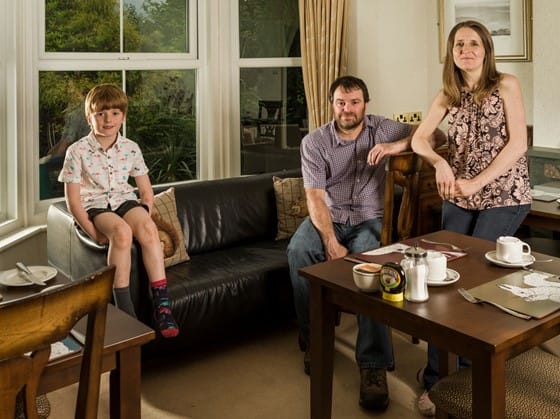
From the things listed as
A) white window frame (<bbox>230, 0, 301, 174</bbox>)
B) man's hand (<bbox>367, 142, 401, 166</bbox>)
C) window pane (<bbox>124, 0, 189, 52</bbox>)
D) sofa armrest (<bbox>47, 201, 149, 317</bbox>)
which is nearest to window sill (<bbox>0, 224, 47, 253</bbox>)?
sofa armrest (<bbox>47, 201, 149, 317</bbox>)

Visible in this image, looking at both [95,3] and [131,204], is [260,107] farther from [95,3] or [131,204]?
[131,204]

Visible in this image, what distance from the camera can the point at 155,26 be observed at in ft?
14.0

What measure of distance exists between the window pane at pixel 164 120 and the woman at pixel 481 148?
7.01 feet

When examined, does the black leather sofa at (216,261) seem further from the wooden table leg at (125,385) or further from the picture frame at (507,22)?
the picture frame at (507,22)

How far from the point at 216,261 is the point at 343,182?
75 centimetres

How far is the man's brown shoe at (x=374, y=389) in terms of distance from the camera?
105 inches

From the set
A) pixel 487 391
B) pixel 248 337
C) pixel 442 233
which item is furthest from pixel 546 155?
pixel 487 391

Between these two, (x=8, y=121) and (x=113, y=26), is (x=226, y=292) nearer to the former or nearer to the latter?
(x=8, y=121)

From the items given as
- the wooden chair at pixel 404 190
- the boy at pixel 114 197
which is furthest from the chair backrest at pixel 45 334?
the wooden chair at pixel 404 190

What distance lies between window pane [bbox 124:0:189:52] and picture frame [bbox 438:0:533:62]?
1.87 meters

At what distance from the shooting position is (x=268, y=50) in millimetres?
4742

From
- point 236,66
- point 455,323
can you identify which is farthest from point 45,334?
point 236,66

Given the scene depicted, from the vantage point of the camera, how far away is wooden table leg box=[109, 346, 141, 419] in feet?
5.23

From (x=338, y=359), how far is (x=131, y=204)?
1.18 meters
